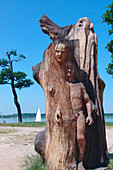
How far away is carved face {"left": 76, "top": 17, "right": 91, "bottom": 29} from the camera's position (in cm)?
535

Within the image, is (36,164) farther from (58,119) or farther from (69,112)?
(69,112)

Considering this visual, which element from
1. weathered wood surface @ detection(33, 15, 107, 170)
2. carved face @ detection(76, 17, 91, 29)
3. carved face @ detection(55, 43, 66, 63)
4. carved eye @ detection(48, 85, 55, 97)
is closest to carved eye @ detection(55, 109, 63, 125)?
weathered wood surface @ detection(33, 15, 107, 170)

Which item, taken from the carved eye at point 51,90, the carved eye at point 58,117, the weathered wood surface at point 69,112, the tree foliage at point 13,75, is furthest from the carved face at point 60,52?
the tree foliage at point 13,75

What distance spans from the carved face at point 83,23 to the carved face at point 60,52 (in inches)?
57.5

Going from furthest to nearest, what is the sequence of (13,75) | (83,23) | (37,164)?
1. (13,75)
2. (83,23)
3. (37,164)

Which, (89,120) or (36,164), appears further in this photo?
(36,164)

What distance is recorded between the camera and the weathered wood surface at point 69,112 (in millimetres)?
4262

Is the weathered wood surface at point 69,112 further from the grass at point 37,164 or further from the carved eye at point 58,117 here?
the grass at point 37,164

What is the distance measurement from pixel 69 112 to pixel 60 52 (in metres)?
1.14

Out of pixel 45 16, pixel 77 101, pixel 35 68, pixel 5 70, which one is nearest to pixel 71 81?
pixel 77 101

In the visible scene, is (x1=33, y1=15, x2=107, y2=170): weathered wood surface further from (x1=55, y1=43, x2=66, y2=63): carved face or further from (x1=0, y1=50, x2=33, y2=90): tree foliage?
(x1=0, y1=50, x2=33, y2=90): tree foliage

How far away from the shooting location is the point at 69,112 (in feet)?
14.1

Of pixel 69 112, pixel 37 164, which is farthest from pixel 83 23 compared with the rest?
pixel 37 164

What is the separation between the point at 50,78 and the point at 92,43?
1.45 m
